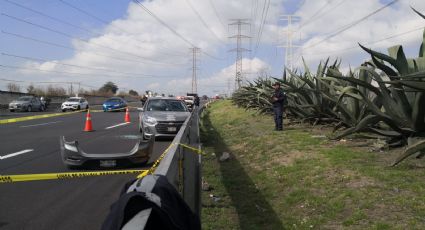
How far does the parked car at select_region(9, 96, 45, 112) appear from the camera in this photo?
4609 centimetres

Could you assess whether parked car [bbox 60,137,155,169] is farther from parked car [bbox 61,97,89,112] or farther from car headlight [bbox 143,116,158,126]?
parked car [bbox 61,97,89,112]

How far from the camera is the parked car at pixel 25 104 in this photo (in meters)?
46.1

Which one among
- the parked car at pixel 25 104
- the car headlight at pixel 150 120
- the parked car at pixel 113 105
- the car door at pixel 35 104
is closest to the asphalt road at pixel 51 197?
the car headlight at pixel 150 120

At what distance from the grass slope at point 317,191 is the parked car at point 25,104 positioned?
38.7m

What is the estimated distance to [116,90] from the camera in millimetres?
140500

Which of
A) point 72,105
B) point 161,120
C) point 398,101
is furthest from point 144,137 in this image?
point 72,105

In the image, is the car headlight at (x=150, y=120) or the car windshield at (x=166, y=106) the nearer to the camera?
the car headlight at (x=150, y=120)

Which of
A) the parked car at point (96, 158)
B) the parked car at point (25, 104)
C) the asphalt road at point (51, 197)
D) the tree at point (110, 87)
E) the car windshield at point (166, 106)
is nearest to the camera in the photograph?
the asphalt road at point (51, 197)

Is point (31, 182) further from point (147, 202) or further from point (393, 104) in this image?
point (147, 202)

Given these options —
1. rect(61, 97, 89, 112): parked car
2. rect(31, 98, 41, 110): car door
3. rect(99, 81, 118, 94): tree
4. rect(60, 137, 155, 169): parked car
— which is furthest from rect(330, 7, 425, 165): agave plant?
rect(99, 81, 118, 94): tree

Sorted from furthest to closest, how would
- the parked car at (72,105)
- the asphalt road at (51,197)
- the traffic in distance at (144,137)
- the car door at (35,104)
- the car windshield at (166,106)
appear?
the parked car at (72,105) → the car door at (35,104) → the car windshield at (166,106) → the traffic in distance at (144,137) → the asphalt road at (51,197)

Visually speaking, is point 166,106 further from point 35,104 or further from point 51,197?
Answer: point 35,104

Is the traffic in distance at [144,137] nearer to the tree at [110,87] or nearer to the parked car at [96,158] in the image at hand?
the parked car at [96,158]

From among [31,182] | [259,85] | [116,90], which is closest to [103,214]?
[31,182]
